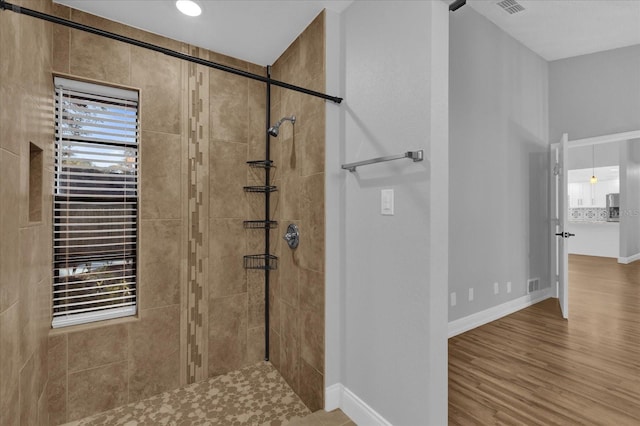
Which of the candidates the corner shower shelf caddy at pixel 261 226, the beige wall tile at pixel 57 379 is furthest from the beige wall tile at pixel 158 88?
the beige wall tile at pixel 57 379

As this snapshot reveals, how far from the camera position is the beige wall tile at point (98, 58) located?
6.13ft

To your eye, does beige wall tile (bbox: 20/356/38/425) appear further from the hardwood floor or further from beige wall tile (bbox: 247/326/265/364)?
the hardwood floor

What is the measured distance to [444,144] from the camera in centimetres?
135

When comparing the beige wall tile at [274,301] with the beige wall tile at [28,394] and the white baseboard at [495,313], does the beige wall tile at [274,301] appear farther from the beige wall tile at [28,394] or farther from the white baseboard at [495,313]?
the white baseboard at [495,313]

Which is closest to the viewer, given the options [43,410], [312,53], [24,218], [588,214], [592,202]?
[24,218]

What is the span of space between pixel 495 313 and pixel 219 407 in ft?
9.21

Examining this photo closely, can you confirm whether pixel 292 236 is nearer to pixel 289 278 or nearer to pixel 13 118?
pixel 289 278

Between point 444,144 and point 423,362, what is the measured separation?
3.26ft

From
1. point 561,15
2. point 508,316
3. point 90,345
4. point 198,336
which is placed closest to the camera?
point 90,345

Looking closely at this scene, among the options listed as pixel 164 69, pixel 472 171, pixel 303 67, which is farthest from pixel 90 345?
pixel 472 171

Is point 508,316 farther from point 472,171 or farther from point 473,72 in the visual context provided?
point 473,72

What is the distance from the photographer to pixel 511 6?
108 inches

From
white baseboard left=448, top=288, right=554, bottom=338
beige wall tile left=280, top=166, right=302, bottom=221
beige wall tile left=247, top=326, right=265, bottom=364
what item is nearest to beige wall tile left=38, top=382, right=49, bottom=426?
beige wall tile left=247, top=326, right=265, bottom=364

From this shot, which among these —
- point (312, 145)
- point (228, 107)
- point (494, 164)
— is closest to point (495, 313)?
point (494, 164)
